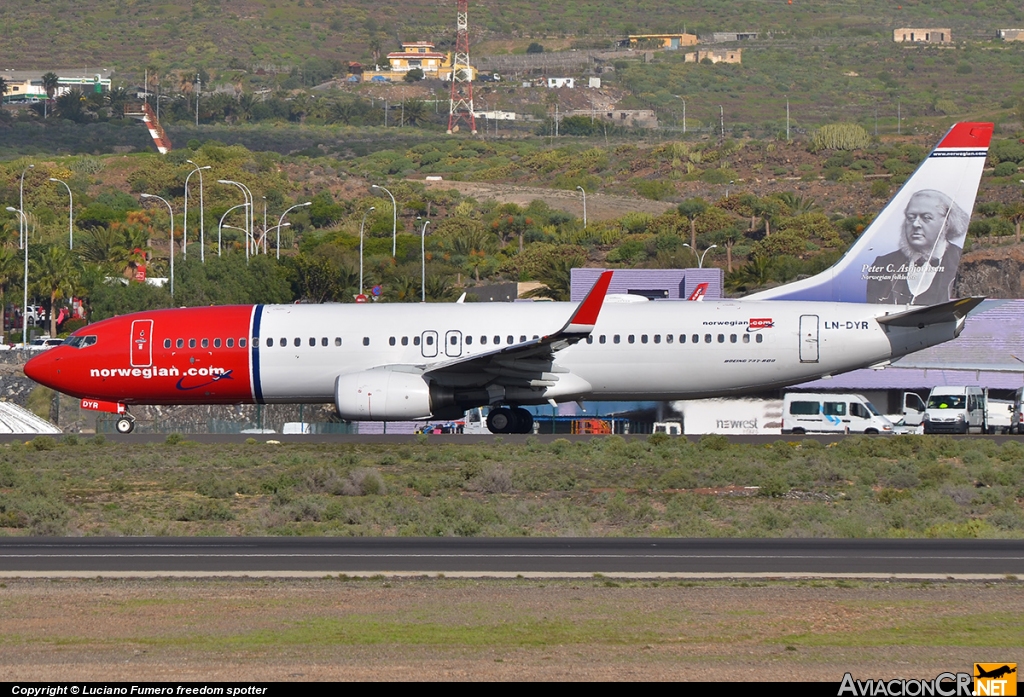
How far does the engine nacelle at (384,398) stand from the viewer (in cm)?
3092

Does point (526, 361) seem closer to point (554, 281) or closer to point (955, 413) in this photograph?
point (955, 413)

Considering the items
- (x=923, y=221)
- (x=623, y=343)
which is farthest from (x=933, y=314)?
(x=623, y=343)

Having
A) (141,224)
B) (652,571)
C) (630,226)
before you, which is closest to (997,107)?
(630,226)

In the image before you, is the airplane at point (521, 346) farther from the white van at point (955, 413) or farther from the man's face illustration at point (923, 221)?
the white van at point (955, 413)

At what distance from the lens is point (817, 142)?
139 meters

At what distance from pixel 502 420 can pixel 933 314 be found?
394 inches

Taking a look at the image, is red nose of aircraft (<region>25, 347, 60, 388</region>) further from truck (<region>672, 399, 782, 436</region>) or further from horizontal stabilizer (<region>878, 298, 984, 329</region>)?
truck (<region>672, 399, 782, 436</region>)

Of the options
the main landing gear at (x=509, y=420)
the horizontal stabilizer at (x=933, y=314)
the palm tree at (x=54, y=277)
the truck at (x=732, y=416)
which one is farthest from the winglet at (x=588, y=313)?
the palm tree at (x=54, y=277)

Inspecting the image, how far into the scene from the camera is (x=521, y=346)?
30.9m

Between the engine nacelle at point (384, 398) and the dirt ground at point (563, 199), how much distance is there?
3453 inches

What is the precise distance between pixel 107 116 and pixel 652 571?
631 ft

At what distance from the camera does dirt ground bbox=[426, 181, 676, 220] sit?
12025 cm

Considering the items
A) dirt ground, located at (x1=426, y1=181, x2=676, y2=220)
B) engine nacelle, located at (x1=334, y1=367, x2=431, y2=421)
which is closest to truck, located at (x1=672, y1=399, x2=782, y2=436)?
engine nacelle, located at (x1=334, y1=367, x2=431, y2=421)

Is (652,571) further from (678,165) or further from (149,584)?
(678,165)
